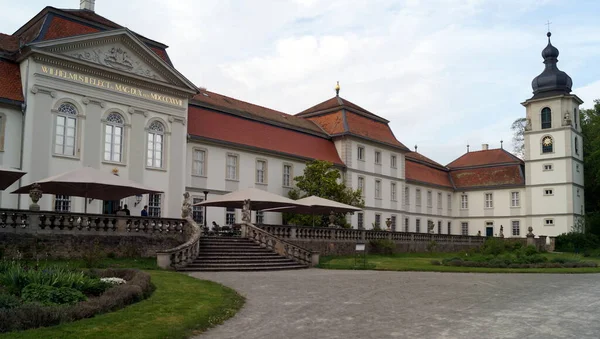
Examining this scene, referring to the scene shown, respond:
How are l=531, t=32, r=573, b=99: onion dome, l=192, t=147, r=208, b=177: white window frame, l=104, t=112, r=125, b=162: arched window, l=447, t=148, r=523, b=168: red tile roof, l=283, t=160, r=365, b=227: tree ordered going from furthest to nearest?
l=447, t=148, r=523, b=168: red tile roof → l=531, t=32, r=573, b=99: onion dome → l=283, t=160, r=365, b=227: tree → l=192, t=147, r=208, b=177: white window frame → l=104, t=112, r=125, b=162: arched window

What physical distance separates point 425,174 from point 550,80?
15478 millimetres

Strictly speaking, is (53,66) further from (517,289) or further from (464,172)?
(464,172)

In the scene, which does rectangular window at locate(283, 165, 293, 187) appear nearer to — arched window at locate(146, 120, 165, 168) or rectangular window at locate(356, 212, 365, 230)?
rectangular window at locate(356, 212, 365, 230)

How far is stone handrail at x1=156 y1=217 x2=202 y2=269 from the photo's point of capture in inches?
727

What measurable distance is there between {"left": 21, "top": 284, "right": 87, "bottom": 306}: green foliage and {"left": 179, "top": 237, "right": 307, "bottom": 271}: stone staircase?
9048 millimetres

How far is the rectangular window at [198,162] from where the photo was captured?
33906mm

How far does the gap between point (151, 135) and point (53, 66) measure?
19.4ft

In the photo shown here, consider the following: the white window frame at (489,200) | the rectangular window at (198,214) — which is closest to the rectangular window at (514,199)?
the white window frame at (489,200)

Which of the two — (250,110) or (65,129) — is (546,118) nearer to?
(250,110)

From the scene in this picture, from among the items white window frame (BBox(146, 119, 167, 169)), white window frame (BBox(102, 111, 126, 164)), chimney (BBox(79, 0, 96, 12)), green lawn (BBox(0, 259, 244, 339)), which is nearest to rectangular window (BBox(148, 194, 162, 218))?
white window frame (BBox(146, 119, 167, 169))

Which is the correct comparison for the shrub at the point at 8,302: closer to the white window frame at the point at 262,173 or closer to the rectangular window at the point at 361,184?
the white window frame at the point at 262,173

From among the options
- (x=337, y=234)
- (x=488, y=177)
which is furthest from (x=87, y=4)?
(x=488, y=177)

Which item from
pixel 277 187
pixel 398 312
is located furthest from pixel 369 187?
pixel 398 312

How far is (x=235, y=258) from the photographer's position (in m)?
21.3
